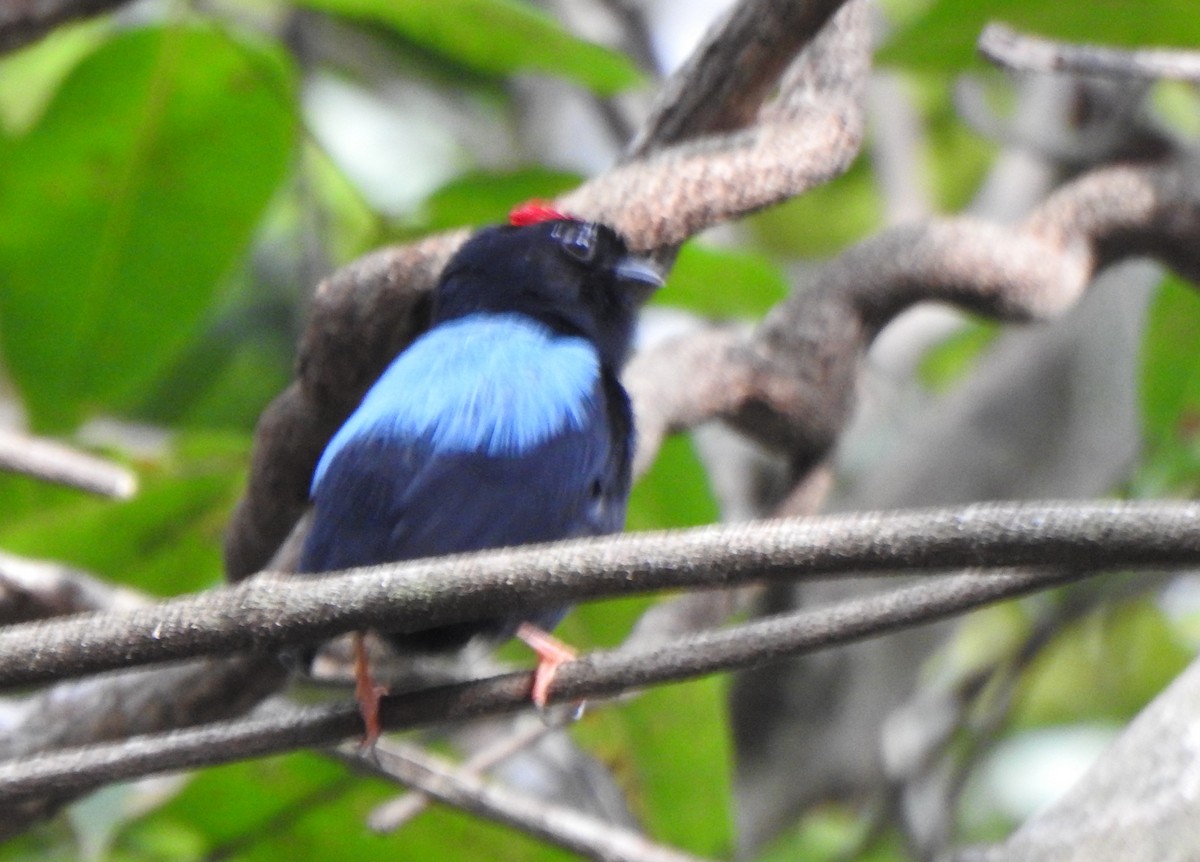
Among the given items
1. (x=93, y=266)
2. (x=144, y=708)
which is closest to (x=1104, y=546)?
(x=144, y=708)

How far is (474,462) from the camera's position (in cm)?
240

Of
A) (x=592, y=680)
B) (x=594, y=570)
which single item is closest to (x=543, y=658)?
(x=592, y=680)

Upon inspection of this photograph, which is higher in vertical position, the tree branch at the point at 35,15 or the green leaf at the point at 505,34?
the tree branch at the point at 35,15

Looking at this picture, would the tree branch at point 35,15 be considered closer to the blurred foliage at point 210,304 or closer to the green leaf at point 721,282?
the blurred foliage at point 210,304

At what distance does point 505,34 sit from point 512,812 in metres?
1.49

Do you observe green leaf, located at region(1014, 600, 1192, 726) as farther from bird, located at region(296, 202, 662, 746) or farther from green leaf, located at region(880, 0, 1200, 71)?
bird, located at region(296, 202, 662, 746)

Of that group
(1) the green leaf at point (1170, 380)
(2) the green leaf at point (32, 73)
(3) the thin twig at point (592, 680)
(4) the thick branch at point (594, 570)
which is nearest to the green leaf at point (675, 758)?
(1) the green leaf at point (1170, 380)

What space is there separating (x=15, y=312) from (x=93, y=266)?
0.67ft

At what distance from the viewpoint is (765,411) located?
3170 mm

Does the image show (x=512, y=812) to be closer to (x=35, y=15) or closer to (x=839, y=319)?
(x=839, y=319)

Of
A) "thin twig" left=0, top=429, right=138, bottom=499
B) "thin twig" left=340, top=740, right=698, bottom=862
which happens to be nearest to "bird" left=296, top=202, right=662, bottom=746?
"thin twig" left=340, top=740, right=698, bottom=862

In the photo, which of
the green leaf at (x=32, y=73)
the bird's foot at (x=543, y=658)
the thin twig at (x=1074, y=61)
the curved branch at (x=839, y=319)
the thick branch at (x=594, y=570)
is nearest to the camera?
the thick branch at (x=594, y=570)

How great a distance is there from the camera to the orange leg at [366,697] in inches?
82.0

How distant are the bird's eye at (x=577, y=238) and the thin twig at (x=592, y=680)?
3.33 feet
